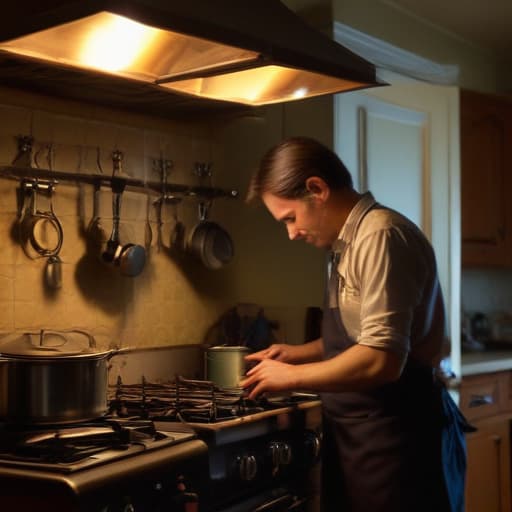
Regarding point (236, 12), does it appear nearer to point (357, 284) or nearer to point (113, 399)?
point (357, 284)

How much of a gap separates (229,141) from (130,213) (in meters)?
0.51

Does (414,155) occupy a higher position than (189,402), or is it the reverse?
(414,155)

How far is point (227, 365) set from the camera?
221cm

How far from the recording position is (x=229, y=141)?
2811 millimetres

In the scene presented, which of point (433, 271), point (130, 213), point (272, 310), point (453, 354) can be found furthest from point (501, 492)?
point (130, 213)

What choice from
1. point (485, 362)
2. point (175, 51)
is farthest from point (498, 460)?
point (175, 51)

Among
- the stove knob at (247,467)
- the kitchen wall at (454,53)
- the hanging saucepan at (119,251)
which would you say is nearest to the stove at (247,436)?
the stove knob at (247,467)

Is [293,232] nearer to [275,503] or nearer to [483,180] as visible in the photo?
[275,503]

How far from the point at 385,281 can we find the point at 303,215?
1.02 ft

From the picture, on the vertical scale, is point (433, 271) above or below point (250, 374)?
above

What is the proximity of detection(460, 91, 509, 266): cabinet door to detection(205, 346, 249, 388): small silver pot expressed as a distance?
1509 mm

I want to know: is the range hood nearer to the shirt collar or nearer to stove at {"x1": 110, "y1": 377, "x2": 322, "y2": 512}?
the shirt collar

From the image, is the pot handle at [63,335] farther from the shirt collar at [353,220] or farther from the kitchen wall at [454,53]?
the kitchen wall at [454,53]

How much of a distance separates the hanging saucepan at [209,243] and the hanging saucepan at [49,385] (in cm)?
90
